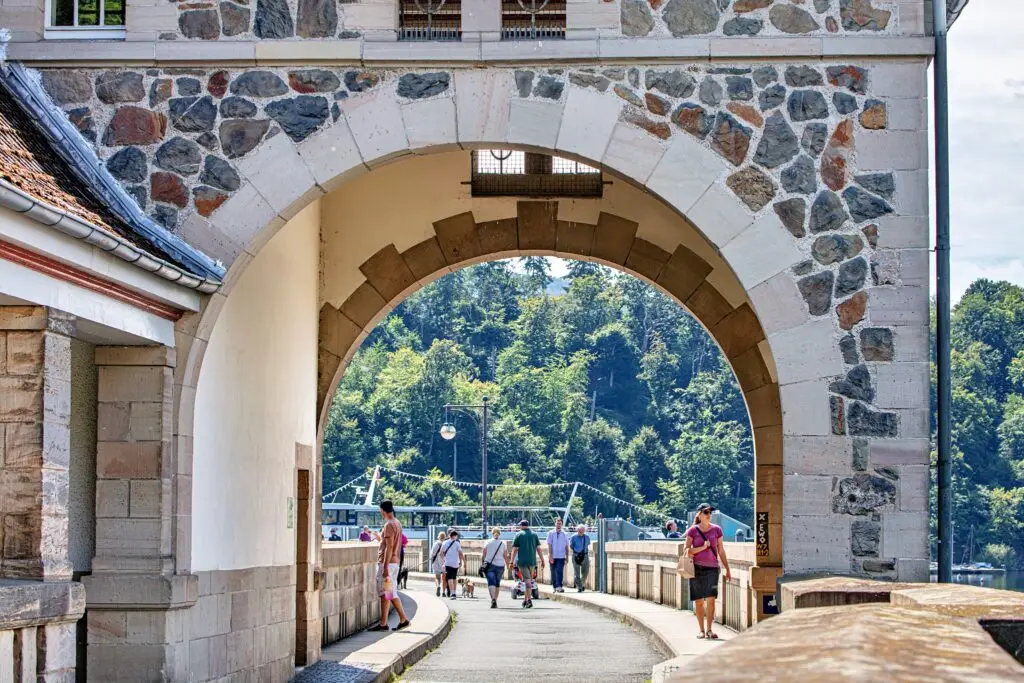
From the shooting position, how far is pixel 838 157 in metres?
9.50

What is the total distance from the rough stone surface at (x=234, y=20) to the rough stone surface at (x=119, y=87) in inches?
22.0

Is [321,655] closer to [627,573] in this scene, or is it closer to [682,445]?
[627,573]

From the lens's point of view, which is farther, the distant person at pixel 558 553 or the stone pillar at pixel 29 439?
the distant person at pixel 558 553

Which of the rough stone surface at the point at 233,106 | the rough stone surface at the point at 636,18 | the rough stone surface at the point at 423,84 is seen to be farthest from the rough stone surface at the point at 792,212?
the rough stone surface at the point at 233,106

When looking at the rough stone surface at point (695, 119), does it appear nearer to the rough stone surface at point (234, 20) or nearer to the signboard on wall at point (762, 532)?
the rough stone surface at point (234, 20)

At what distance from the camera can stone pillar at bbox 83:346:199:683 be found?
887 cm

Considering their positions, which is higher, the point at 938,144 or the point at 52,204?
the point at 938,144

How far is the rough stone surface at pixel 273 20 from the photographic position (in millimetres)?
9672

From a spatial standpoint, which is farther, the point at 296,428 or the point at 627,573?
the point at 627,573

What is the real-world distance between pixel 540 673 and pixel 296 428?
265 centimetres

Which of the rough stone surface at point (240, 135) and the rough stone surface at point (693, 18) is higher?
the rough stone surface at point (693, 18)

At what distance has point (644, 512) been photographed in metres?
Result: 94.9

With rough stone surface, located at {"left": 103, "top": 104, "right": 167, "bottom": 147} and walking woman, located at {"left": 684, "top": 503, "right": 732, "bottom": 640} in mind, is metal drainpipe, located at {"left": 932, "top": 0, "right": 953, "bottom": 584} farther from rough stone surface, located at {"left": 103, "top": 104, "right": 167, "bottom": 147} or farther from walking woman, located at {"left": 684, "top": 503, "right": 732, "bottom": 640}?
rough stone surface, located at {"left": 103, "top": 104, "right": 167, "bottom": 147}

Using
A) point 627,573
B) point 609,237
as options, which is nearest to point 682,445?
point 627,573
